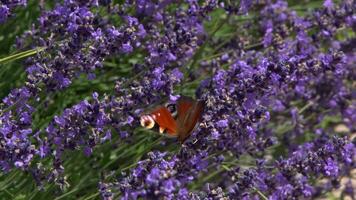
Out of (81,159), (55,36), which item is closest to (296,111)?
(81,159)

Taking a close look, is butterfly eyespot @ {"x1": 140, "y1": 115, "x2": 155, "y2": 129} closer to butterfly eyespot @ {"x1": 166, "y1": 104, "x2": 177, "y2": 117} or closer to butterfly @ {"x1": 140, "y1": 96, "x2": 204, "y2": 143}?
butterfly @ {"x1": 140, "y1": 96, "x2": 204, "y2": 143}

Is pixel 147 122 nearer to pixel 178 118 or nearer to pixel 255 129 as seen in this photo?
pixel 178 118

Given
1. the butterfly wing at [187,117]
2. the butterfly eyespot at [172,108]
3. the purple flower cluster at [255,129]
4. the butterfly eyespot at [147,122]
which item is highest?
the butterfly eyespot at [147,122]

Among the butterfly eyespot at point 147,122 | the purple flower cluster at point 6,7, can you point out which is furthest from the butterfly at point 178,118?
the purple flower cluster at point 6,7

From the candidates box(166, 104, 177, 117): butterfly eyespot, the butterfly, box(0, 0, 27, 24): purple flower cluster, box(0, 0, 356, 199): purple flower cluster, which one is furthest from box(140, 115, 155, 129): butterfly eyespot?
box(0, 0, 27, 24): purple flower cluster

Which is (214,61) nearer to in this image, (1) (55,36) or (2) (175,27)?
(2) (175,27)

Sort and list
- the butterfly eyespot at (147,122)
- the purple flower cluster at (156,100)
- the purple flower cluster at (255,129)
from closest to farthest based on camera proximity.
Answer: the butterfly eyespot at (147,122), the purple flower cluster at (156,100), the purple flower cluster at (255,129)

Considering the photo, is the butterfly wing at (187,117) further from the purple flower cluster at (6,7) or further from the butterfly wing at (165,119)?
the purple flower cluster at (6,7)

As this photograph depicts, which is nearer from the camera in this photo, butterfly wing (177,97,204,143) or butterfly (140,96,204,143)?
butterfly (140,96,204,143)
